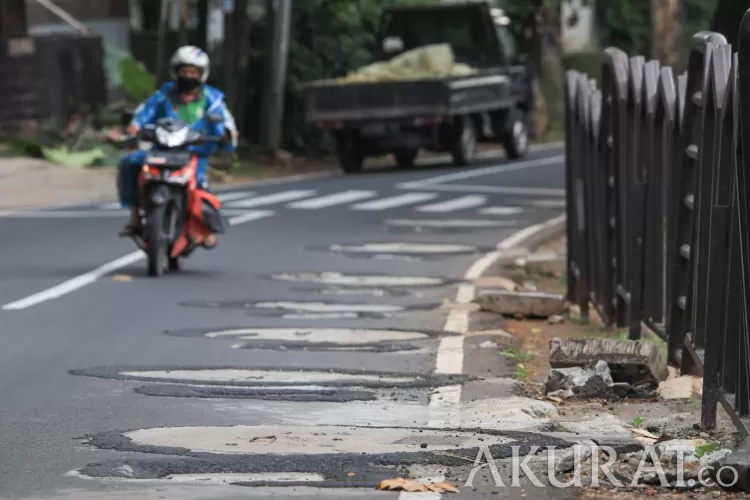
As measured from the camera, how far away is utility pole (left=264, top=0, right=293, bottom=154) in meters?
32.2

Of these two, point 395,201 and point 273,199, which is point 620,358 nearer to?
point 395,201

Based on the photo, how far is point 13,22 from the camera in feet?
110

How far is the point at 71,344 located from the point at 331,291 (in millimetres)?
3599

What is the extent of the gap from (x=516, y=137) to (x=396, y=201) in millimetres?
9991

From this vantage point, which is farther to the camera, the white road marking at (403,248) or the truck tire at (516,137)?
the truck tire at (516,137)

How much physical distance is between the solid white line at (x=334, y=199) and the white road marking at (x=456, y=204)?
128 centimetres

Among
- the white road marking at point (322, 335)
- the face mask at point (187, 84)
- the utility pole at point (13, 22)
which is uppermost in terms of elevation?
the face mask at point (187, 84)

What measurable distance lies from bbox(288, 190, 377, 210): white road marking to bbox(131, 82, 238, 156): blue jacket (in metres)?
8.03

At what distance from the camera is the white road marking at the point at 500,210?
22239mm

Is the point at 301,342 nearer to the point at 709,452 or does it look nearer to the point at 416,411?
the point at 416,411

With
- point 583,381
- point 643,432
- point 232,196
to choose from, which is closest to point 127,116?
point 583,381

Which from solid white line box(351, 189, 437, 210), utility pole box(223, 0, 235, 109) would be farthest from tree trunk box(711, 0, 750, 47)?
utility pole box(223, 0, 235, 109)

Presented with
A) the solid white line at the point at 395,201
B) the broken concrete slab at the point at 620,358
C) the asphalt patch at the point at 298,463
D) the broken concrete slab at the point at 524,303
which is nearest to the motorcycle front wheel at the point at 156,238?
the broken concrete slab at the point at 524,303

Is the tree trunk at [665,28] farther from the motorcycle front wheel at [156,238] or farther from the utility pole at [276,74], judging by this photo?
the motorcycle front wheel at [156,238]
